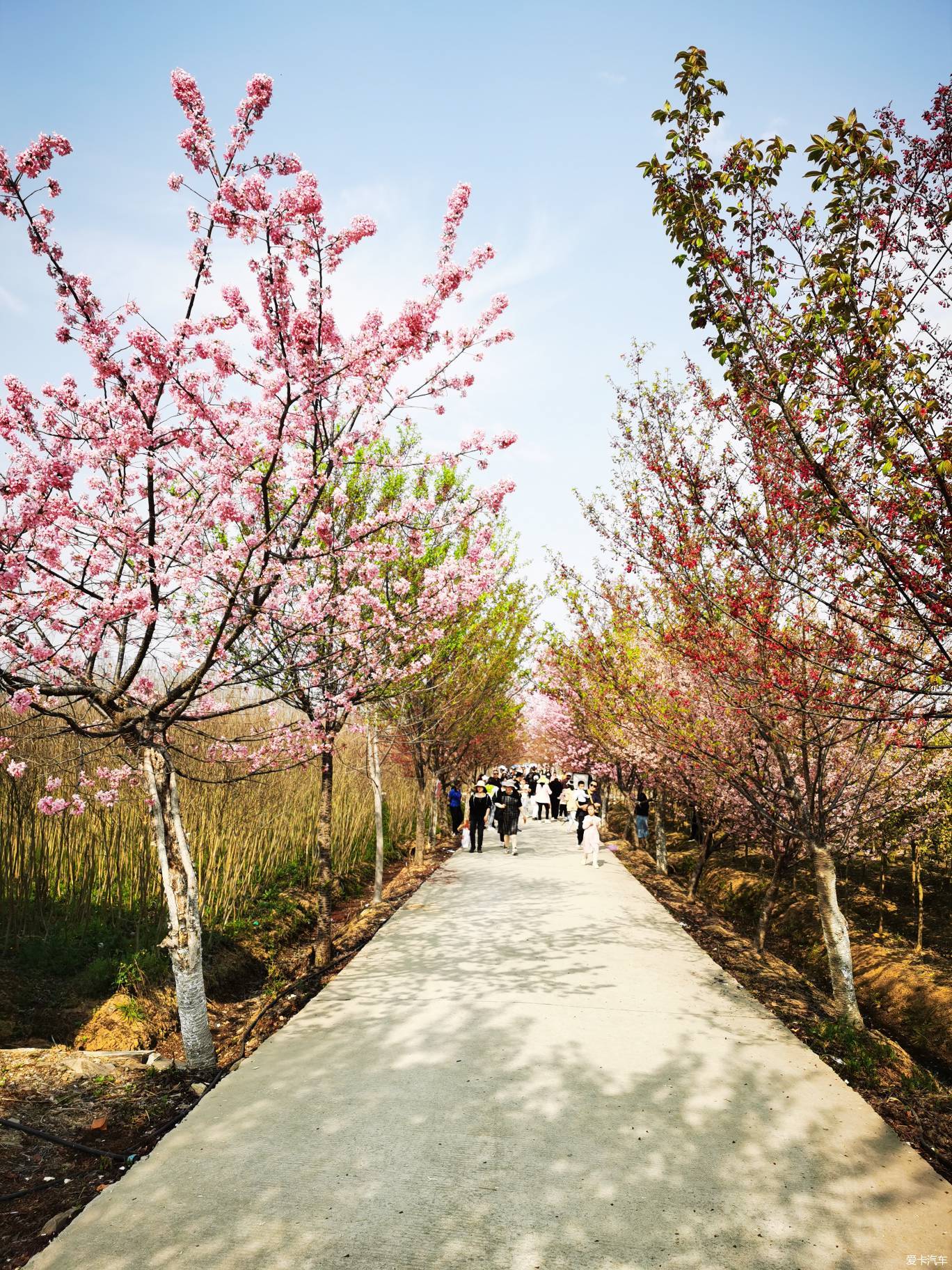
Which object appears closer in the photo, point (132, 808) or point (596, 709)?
point (132, 808)

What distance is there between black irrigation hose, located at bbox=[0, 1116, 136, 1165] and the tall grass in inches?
88.2

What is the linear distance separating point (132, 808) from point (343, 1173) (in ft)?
22.7

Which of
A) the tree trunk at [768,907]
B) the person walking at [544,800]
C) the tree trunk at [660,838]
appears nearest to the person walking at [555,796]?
the person walking at [544,800]

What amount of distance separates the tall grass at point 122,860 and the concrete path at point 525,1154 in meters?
2.88

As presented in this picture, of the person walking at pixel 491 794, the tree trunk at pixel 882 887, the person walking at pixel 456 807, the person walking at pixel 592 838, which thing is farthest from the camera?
the person walking at pixel 456 807

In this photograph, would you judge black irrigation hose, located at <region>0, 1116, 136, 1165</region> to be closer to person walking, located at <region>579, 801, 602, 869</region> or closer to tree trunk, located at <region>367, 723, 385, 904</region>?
tree trunk, located at <region>367, 723, 385, 904</region>

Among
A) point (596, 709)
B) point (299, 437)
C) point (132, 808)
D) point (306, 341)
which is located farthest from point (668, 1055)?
point (596, 709)

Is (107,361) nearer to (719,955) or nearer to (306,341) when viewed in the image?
(306,341)

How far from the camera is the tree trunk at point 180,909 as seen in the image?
5281 millimetres

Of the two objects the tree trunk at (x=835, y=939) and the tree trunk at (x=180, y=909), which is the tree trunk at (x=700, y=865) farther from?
the tree trunk at (x=180, y=909)

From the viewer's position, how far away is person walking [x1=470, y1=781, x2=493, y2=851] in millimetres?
17188

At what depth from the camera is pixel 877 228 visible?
350 centimetres

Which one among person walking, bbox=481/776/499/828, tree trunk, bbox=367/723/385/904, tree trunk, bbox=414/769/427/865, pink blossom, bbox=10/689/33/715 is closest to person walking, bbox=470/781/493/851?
person walking, bbox=481/776/499/828

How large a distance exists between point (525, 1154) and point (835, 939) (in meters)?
4.33
